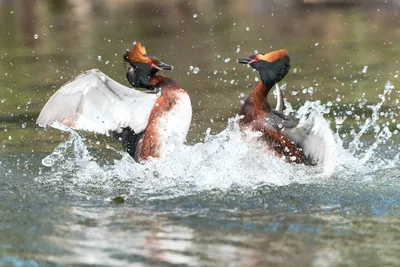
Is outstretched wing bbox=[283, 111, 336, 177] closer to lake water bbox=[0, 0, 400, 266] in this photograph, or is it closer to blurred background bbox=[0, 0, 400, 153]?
lake water bbox=[0, 0, 400, 266]

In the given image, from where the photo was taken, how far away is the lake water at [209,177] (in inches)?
257

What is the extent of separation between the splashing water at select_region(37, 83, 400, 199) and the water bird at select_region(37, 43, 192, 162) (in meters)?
0.16

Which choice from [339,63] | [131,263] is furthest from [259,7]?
[131,263]

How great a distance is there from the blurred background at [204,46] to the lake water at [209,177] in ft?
0.16

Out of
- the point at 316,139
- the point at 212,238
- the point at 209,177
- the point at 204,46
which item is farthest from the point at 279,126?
the point at 204,46

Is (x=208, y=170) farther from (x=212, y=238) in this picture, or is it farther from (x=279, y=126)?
(x=212, y=238)

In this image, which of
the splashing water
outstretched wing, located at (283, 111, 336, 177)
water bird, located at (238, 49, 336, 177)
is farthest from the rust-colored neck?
outstretched wing, located at (283, 111, 336, 177)

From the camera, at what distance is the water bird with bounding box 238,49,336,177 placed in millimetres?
8328

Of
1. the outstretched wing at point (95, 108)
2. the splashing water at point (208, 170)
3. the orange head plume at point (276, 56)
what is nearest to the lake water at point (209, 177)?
the splashing water at point (208, 170)

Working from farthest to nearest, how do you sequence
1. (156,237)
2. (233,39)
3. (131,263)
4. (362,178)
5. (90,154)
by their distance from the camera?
1. (233,39)
2. (90,154)
3. (362,178)
4. (156,237)
5. (131,263)

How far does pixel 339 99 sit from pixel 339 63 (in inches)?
103

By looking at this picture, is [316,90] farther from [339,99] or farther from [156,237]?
[156,237]

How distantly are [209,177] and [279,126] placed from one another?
80 centimetres

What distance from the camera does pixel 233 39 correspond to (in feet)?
56.1
